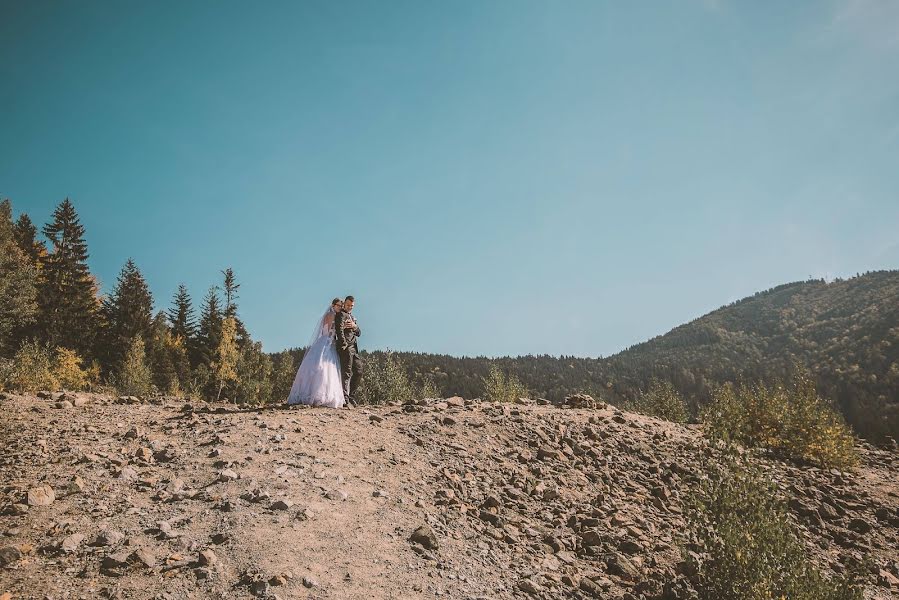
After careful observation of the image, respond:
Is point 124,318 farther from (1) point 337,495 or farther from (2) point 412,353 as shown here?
(2) point 412,353

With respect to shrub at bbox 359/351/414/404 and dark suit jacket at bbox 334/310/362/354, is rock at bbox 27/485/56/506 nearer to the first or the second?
dark suit jacket at bbox 334/310/362/354

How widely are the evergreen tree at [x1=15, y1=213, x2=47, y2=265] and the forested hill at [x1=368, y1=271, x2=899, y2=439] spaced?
2156 inches

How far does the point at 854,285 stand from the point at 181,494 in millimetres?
204337

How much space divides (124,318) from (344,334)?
1829 inches

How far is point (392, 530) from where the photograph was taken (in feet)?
18.8

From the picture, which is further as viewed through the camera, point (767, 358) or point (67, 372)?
point (767, 358)

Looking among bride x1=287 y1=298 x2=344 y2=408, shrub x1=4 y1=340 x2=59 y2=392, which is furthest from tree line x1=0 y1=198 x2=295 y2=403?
bride x1=287 y1=298 x2=344 y2=408

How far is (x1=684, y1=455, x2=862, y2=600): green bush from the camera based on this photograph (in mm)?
5152

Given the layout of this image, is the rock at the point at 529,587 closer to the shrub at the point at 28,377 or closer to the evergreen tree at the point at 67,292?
the shrub at the point at 28,377

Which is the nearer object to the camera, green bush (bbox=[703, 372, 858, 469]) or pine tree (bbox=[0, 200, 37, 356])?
green bush (bbox=[703, 372, 858, 469])

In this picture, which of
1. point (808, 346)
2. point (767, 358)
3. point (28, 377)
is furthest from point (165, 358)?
point (808, 346)

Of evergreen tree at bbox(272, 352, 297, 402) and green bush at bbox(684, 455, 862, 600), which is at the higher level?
evergreen tree at bbox(272, 352, 297, 402)

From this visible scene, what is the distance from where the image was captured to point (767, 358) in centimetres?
12481

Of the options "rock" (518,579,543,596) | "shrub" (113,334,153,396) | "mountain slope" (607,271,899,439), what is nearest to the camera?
"rock" (518,579,543,596)
